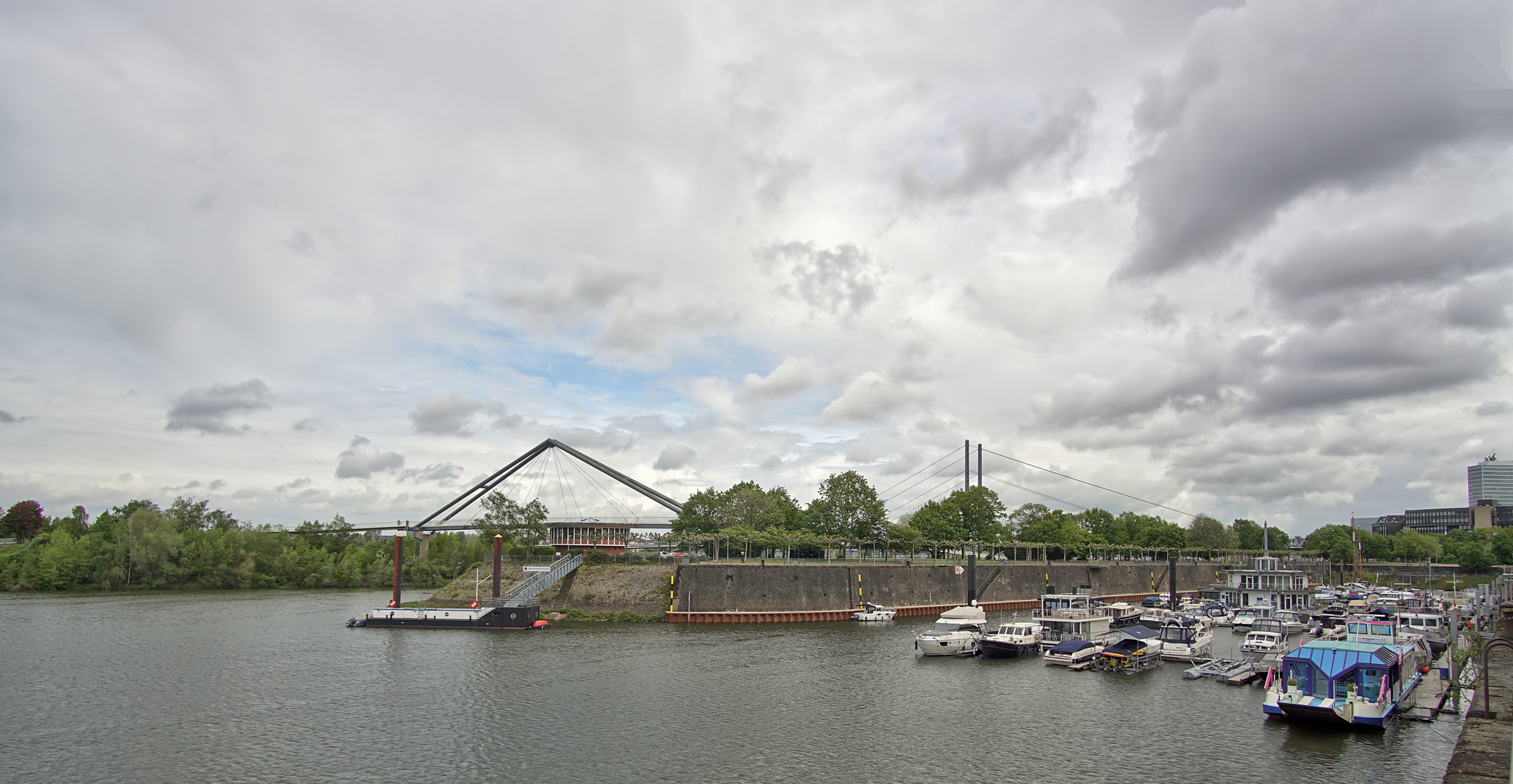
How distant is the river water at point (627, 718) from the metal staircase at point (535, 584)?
11.6m

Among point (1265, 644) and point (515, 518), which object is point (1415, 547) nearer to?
point (1265, 644)

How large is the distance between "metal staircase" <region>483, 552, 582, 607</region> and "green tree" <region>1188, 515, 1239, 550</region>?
157227mm

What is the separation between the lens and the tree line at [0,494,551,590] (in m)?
102

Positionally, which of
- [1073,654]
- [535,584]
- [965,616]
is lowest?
[1073,654]

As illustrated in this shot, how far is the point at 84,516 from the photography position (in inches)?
5655

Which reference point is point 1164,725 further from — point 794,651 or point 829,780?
point 794,651

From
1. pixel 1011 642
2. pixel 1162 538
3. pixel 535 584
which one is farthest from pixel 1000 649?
pixel 1162 538

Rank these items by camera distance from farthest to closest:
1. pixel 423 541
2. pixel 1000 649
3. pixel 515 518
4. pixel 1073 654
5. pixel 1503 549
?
1. pixel 1503 549
2. pixel 423 541
3. pixel 515 518
4. pixel 1000 649
5. pixel 1073 654

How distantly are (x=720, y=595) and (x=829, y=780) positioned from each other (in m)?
44.1

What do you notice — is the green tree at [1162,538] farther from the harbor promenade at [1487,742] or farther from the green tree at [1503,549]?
the harbor promenade at [1487,742]

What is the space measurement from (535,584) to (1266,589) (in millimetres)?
69715

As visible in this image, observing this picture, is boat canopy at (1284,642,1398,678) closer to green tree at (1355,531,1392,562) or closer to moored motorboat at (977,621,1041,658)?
moored motorboat at (977,621,1041,658)

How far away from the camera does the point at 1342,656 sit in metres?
33.4

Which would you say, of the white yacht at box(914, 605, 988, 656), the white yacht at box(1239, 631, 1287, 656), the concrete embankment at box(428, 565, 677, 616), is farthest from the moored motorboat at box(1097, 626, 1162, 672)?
the concrete embankment at box(428, 565, 677, 616)
